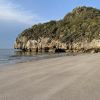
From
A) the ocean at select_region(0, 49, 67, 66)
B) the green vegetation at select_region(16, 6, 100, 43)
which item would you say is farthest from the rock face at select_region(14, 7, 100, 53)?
the ocean at select_region(0, 49, 67, 66)

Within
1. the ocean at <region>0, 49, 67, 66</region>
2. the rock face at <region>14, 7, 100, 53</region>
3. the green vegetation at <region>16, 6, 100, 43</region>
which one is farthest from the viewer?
the green vegetation at <region>16, 6, 100, 43</region>

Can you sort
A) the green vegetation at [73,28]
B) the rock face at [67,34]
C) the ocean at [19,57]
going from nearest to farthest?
the ocean at [19,57] < the rock face at [67,34] < the green vegetation at [73,28]

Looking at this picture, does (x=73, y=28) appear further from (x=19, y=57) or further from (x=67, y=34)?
(x=19, y=57)

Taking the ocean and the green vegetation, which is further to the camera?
the green vegetation

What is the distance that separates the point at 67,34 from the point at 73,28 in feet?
11.5

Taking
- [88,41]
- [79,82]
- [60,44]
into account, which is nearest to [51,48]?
[60,44]

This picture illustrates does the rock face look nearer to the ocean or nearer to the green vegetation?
the green vegetation

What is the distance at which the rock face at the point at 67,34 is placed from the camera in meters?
98.1

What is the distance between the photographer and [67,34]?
349 ft

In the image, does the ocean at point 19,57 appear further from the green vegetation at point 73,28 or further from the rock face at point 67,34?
the green vegetation at point 73,28

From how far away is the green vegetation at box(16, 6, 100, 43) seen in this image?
10131cm

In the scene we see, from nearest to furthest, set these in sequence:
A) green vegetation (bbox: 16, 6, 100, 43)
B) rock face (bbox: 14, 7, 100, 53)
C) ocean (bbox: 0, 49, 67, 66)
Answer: ocean (bbox: 0, 49, 67, 66)
rock face (bbox: 14, 7, 100, 53)
green vegetation (bbox: 16, 6, 100, 43)

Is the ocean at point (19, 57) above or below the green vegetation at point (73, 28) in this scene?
below

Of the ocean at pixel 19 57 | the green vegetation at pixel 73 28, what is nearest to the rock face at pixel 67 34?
the green vegetation at pixel 73 28
